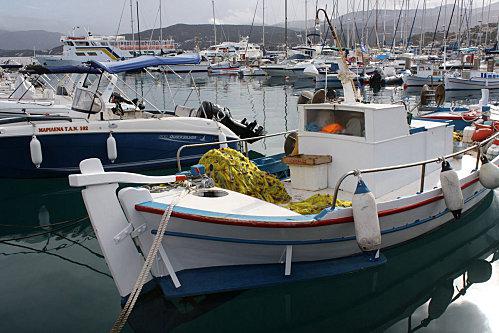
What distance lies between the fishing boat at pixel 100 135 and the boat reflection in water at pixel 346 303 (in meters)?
6.90

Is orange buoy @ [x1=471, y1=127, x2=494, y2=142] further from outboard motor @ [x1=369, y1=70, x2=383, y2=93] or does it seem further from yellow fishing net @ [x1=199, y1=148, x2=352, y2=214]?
outboard motor @ [x1=369, y1=70, x2=383, y2=93]

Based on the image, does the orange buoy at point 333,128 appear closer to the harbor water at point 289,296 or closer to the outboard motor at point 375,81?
the harbor water at point 289,296

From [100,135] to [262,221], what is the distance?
25.7 feet

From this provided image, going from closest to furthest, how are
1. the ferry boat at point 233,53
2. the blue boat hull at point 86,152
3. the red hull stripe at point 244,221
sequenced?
1. the red hull stripe at point 244,221
2. the blue boat hull at point 86,152
3. the ferry boat at point 233,53

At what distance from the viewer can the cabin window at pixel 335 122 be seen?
750cm

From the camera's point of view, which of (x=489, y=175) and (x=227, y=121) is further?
(x=227, y=121)

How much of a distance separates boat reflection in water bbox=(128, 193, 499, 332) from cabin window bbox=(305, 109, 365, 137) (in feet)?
6.67

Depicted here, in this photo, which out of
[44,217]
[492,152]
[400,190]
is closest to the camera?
[400,190]

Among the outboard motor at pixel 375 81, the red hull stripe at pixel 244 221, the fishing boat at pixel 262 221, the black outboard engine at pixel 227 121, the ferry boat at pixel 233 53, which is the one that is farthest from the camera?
the ferry boat at pixel 233 53

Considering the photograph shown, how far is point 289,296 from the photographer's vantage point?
6.39m

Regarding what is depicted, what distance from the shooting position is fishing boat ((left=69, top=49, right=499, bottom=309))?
5582mm

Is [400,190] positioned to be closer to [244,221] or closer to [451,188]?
[451,188]

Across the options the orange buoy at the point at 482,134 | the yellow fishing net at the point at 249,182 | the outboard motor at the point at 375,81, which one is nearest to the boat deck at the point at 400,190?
the yellow fishing net at the point at 249,182

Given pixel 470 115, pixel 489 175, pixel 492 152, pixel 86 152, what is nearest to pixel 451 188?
pixel 489 175
